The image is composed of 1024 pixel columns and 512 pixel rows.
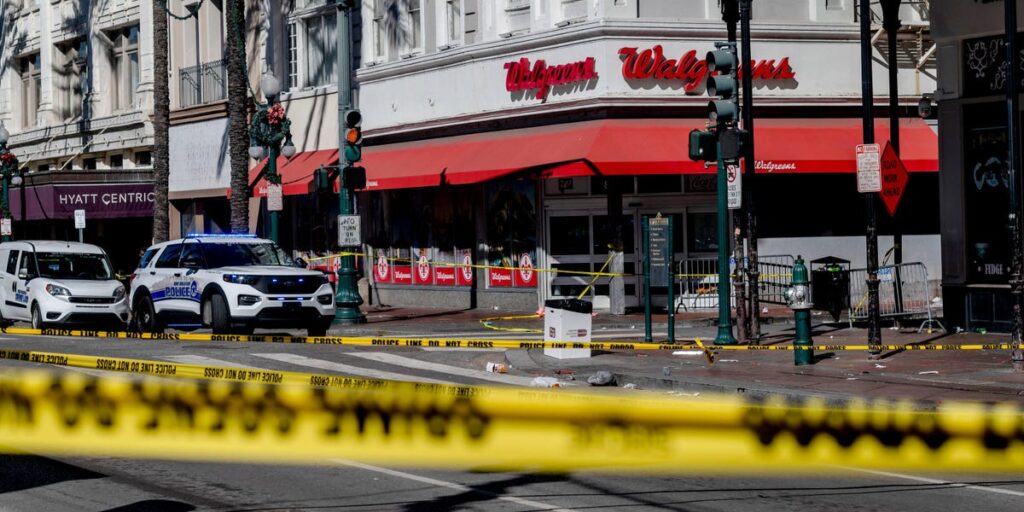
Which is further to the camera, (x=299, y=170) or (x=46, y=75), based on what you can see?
(x=46, y=75)

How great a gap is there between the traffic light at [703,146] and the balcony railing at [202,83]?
22978mm

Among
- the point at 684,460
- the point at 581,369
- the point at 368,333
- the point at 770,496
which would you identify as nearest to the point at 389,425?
the point at 684,460

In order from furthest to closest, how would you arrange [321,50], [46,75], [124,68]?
[46,75] → [124,68] → [321,50]

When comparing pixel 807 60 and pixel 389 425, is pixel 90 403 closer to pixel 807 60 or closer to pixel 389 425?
pixel 389 425

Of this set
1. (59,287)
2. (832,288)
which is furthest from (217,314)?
(832,288)

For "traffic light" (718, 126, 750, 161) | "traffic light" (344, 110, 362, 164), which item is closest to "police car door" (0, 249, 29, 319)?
"traffic light" (344, 110, 362, 164)

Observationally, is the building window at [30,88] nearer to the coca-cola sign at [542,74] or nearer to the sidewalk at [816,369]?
the coca-cola sign at [542,74]

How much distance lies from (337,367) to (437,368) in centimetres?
131

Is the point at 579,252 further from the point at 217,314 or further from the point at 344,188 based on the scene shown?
the point at 217,314

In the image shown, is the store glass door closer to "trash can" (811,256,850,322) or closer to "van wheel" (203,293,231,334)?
"trash can" (811,256,850,322)

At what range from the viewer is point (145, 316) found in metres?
23.5

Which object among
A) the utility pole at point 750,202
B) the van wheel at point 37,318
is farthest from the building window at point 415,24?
the utility pole at point 750,202

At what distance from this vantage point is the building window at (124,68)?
4634cm

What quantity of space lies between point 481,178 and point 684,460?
76.0ft
